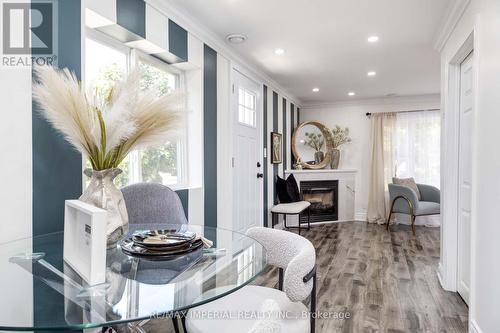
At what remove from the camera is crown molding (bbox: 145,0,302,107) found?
7.77 feet

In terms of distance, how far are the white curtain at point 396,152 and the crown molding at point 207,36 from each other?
259 centimetres

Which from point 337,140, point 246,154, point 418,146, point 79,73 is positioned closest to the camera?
point 79,73

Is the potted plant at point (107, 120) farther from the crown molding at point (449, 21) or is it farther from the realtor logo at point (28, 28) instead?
the crown molding at point (449, 21)

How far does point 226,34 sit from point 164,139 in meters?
1.96

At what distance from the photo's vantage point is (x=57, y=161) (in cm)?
164

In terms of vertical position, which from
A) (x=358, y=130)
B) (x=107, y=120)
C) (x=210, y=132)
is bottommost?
(x=107, y=120)

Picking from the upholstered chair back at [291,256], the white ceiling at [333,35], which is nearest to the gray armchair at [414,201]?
the white ceiling at [333,35]

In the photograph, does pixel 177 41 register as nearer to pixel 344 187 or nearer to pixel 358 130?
pixel 344 187

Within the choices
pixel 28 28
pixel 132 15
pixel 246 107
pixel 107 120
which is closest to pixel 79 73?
pixel 28 28

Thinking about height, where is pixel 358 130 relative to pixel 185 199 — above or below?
above

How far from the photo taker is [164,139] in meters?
1.37

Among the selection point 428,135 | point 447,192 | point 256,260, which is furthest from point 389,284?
point 428,135

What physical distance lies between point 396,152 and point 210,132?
4122mm

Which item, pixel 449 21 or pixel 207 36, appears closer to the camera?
pixel 449 21
